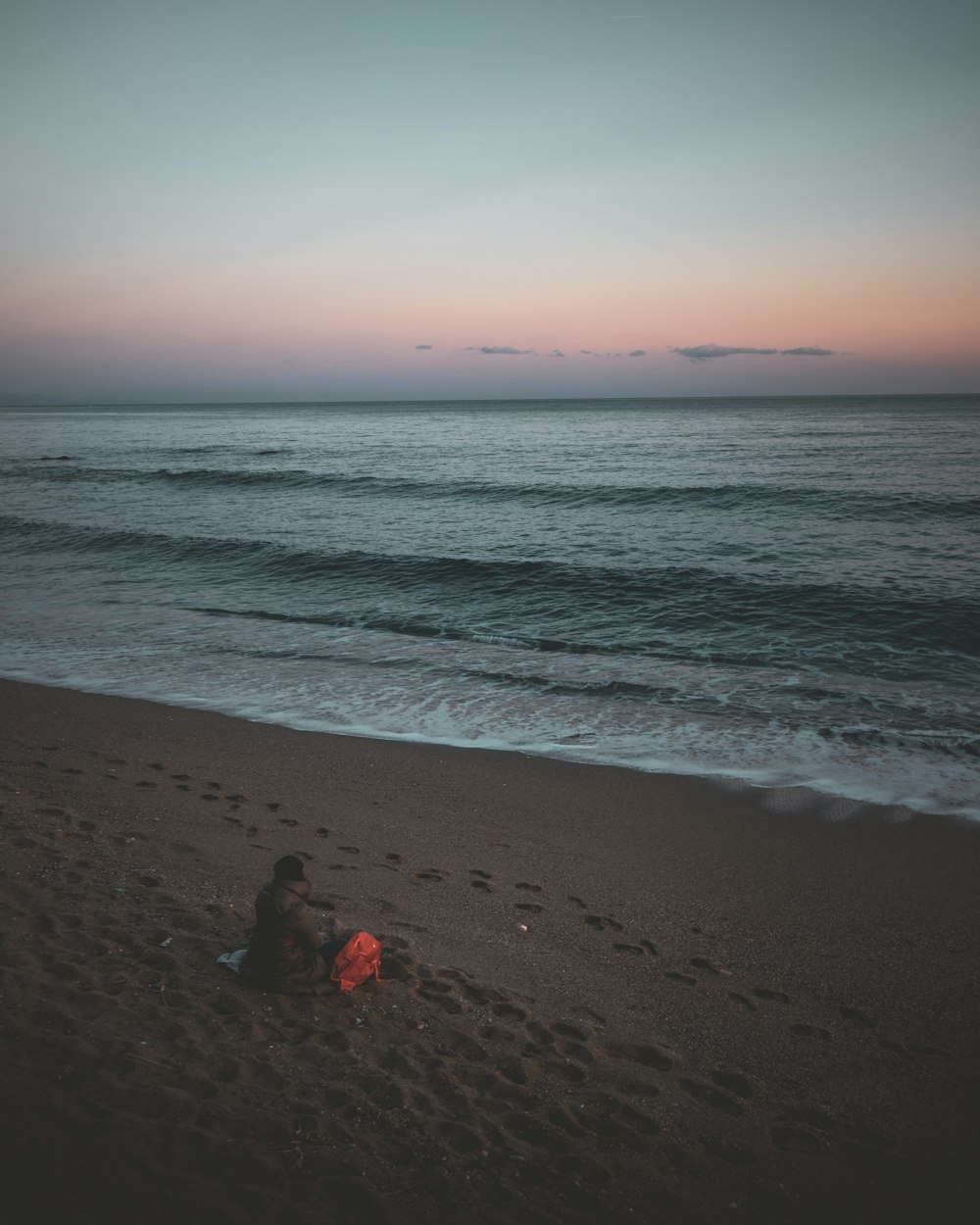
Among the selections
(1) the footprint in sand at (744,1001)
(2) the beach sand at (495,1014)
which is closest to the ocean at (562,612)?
(2) the beach sand at (495,1014)

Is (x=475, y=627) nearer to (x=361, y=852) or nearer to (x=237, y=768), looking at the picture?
(x=237, y=768)

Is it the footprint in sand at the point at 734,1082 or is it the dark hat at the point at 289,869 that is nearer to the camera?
the footprint in sand at the point at 734,1082

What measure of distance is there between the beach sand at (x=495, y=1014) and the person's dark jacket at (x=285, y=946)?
0.16m

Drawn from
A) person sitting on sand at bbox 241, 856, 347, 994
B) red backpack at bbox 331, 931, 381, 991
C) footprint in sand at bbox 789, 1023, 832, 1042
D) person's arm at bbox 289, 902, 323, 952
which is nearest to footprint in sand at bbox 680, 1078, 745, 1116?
footprint in sand at bbox 789, 1023, 832, 1042

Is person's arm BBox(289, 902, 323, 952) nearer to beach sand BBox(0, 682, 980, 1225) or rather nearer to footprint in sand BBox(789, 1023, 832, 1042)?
beach sand BBox(0, 682, 980, 1225)

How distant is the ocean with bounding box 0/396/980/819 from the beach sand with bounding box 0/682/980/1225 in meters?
2.28

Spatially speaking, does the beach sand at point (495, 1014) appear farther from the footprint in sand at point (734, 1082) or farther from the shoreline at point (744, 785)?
the shoreline at point (744, 785)

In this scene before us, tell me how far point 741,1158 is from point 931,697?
32.0ft

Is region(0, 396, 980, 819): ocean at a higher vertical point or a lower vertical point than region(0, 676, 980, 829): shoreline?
higher

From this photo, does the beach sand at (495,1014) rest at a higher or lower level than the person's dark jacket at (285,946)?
lower

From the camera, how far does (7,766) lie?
823cm

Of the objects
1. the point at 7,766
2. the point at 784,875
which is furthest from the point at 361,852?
the point at 7,766

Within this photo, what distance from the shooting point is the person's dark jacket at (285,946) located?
182 inches

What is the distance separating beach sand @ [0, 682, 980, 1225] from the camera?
135 inches
